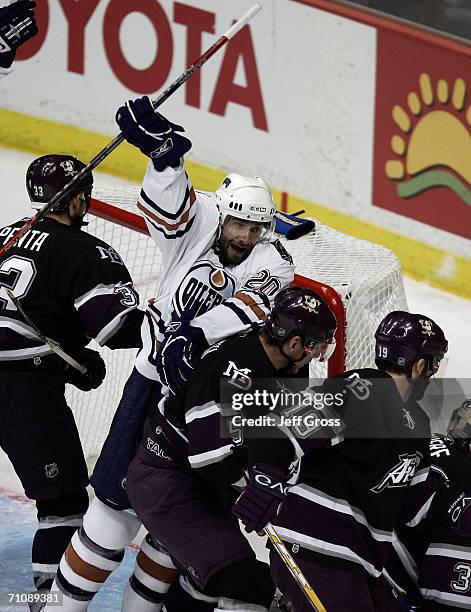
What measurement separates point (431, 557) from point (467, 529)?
4.1 inches

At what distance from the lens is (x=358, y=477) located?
270 cm

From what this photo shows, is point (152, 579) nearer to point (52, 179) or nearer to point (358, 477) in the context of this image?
point (358, 477)

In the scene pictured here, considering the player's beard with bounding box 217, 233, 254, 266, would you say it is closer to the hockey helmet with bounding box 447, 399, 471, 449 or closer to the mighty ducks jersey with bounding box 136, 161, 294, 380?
the mighty ducks jersey with bounding box 136, 161, 294, 380

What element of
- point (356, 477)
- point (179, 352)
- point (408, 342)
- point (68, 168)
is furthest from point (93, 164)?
point (356, 477)

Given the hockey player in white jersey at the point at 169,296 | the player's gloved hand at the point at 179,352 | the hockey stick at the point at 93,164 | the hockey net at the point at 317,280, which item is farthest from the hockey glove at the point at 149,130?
the hockey net at the point at 317,280

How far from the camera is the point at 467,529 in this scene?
282 cm

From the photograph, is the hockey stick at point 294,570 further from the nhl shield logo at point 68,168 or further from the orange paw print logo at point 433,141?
the orange paw print logo at point 433,141

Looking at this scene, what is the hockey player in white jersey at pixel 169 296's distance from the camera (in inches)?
123

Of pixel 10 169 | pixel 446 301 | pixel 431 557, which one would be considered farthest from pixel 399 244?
pixel 431 557

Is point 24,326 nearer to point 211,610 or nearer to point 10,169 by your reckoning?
point 211,610

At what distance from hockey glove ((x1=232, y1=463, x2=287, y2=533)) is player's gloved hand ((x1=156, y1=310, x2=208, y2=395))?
15.6 inches

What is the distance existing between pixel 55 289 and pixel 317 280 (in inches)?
28.3

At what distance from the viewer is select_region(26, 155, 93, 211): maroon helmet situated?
3422 millimetres

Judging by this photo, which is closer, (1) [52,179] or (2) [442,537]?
(2) [442,537]
